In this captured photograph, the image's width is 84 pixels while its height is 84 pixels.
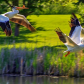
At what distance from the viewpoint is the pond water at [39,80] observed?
1062 cm

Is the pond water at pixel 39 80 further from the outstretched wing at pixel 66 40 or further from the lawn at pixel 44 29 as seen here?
the lawn at pixel 44 29

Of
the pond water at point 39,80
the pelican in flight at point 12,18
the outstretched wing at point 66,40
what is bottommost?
the pond water at point 39,80

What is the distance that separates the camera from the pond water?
1062 centimetres

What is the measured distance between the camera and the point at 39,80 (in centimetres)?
1080

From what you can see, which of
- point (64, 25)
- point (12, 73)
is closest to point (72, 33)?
point (12, 73)

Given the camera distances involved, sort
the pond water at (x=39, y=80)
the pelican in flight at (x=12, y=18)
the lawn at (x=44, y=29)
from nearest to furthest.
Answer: the pelican in flight at (x=12, y=18)
the pond water at (x=39, y=80)
the lawn at (x=44, y=29)

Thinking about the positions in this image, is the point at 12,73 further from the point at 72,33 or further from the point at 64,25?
the point at 64,25

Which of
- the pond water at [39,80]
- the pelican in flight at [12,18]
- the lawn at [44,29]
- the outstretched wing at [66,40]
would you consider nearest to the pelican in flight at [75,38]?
the outstretched wing at [66,40]

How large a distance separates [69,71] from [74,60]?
386 millimetres

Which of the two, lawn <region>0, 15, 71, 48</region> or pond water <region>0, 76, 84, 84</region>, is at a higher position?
lawn <region>0, 15, 71, 48</region>

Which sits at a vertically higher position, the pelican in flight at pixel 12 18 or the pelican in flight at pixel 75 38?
the pelican in flight at pixel 12 18

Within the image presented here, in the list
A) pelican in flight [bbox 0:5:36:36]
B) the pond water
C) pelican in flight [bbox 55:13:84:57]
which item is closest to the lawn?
pelican in flight [bbox 0:5:36:36]

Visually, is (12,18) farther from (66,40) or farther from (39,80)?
(66,40)

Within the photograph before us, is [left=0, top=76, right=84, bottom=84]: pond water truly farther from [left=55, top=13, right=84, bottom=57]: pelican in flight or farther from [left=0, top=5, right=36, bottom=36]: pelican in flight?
[left=0, top=5, right=36, bottom=36]: pelican in flight
